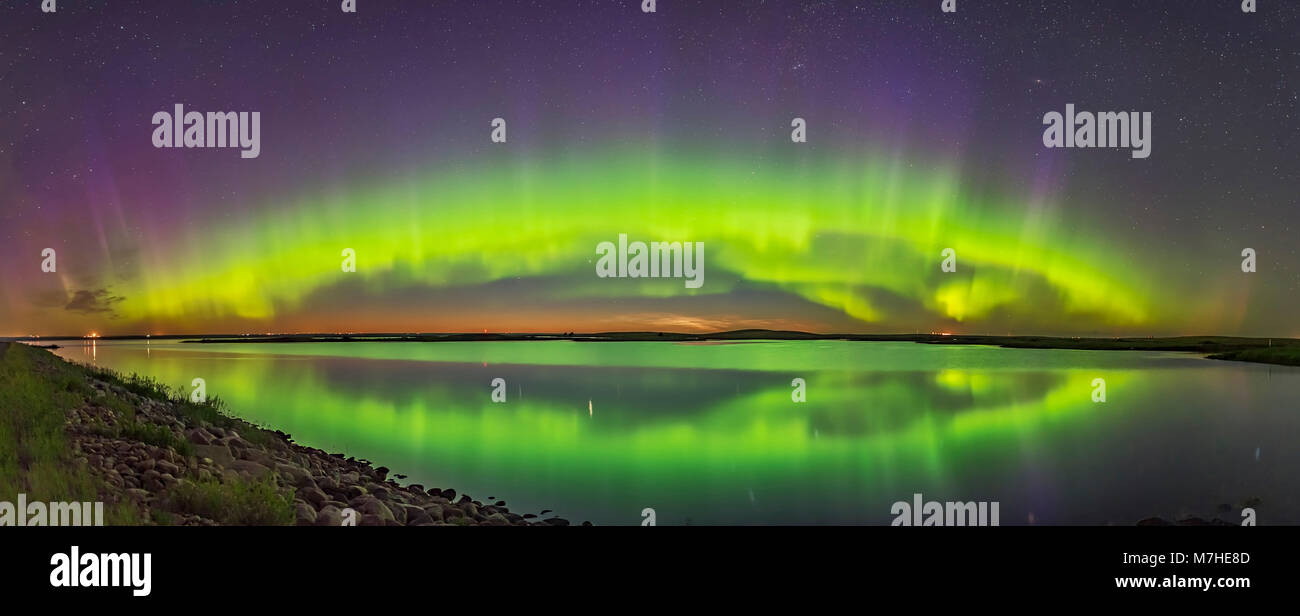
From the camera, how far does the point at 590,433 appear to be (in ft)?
80.0

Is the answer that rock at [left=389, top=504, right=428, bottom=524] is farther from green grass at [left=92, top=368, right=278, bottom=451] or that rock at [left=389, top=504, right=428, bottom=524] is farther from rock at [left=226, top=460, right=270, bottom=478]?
green grass at [left=92, top=368, right=278, bottom=451]

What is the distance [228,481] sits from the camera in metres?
10.3

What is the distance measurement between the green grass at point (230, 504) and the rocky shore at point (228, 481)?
14 mm

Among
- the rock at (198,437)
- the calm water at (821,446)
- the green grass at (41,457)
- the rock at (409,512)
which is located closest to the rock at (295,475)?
the rock at (409,512)

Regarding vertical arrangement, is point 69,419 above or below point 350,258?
below

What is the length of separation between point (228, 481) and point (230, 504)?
1.85m

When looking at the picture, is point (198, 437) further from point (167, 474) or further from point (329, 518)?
point (329, 518)

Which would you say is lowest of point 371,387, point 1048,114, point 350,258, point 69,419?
point 371,387

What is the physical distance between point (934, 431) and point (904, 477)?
7.12m

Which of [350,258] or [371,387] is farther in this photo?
[371,387]

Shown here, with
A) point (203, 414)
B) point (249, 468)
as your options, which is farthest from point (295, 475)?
point (203, 414)

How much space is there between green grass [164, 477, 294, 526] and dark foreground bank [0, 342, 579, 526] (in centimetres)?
1
